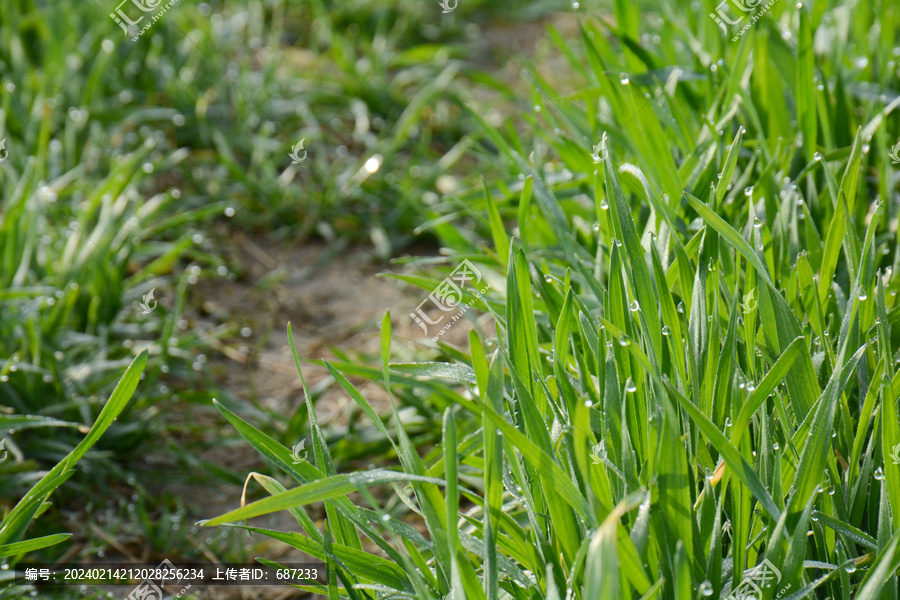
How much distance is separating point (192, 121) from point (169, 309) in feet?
2.93

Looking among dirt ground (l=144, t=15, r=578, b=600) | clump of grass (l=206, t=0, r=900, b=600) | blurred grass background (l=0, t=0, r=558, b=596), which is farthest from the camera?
dirt ground (l=144, t=15, r=578, b=600)

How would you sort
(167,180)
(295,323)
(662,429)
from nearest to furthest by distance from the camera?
(662,429) → (295,323) → (167,180)

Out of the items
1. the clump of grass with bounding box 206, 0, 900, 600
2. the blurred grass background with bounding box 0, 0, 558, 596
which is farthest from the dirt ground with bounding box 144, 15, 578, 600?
the clump of grass with bounding box 206, 0, 900, 600

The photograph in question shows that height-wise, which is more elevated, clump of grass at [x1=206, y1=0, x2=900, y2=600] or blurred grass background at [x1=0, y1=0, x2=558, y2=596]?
blurred grass background at [x1=0, y1=0, x2=558, y2=596]

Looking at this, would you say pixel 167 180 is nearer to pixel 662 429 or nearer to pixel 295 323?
pixel 295 323

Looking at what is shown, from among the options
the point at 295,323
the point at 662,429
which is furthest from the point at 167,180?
the point at 662,429

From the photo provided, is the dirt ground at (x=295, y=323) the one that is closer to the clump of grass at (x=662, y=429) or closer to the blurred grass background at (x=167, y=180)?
the blurred grass background at (x=167, y=180)

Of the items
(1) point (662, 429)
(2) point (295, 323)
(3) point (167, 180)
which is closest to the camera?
(1) point (662, 429)

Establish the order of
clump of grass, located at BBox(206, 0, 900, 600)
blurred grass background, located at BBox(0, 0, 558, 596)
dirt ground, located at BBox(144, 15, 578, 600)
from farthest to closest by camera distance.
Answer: dirt ground, located at BBox(144, 15, 578, 600) → blurred grass background, located at BBox(0, 0, 558, 596) → clump of grass, located at BBox(206, 0, 900, 600)

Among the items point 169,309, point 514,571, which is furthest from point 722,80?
point 169,309

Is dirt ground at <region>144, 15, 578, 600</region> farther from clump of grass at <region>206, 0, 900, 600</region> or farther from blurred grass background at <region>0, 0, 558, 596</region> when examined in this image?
clump of grass at <region>206, 0, 900, 600</region>

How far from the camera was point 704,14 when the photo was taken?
6.33 feet

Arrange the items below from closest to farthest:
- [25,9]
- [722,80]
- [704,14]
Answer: [722,80]
[704,14]
[25,9]

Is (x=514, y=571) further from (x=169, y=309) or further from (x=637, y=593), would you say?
(x=169, y=309)
